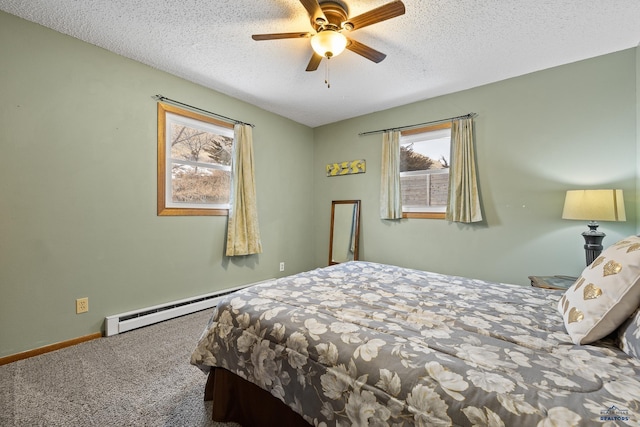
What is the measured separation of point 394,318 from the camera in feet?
4.12

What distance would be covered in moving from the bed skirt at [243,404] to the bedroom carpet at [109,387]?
0.21 ft

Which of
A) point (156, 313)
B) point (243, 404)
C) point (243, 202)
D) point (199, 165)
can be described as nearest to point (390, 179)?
point (243, 202)

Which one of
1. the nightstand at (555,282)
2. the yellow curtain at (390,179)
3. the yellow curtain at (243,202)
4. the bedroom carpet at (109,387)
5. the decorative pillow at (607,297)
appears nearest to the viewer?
the decorative pillow at (607,297)

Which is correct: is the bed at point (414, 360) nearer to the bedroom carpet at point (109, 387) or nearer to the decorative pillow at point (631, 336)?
the decorative pillow at point (631, 336)

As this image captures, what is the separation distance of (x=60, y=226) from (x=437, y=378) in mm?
2809

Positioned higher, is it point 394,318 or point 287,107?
point 287,107

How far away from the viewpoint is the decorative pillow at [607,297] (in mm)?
969

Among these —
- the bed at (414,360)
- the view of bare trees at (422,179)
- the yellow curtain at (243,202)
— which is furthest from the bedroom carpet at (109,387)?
the view of bare trees at (422,179)

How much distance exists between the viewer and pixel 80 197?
223cm

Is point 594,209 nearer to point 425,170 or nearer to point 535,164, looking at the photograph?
point 535,164

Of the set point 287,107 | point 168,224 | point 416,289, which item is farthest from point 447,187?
point 168,224

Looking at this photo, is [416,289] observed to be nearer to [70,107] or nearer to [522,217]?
[522,217]

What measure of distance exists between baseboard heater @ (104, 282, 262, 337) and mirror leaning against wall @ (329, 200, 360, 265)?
169 centimetres

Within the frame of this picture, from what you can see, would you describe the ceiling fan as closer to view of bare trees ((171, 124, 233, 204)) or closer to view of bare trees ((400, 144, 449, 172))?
view of bare trees ((171, 124, 233, 204))
